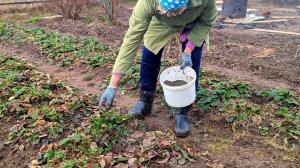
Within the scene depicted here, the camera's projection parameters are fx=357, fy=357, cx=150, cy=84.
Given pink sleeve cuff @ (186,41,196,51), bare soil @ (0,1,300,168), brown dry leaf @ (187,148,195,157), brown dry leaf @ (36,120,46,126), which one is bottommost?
bare soil @ (0,1,300,168)

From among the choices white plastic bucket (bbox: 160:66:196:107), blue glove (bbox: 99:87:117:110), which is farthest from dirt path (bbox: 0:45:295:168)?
blue glove (bbox: 99:87:117:110)

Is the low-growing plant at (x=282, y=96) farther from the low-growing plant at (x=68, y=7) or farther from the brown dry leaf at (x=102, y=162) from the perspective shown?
the low-growing plant at (x=68, y=7)

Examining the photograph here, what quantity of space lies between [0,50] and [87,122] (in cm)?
372

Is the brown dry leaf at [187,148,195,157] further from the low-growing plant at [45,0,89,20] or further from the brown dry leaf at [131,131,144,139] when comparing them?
the low-growing plant at [45,0,89,20]

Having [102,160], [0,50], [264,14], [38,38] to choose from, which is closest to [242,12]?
[264,14]

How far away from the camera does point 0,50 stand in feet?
20.2

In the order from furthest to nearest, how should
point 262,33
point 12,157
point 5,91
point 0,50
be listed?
point 262,33 → point 0,50 → point 5,91 → point 12,157

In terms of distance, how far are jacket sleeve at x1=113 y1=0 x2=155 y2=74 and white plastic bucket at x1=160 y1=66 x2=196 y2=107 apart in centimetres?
36

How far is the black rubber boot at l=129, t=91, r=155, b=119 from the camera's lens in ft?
10.9

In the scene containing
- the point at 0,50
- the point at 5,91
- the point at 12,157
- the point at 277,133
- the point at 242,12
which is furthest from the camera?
the point at 242,12

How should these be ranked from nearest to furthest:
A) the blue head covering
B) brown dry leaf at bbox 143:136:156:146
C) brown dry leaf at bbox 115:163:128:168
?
the blue head covering, brown dry leaf at bbox 115:163:128:168, brown dry leaf at bbox 143:136:156:146

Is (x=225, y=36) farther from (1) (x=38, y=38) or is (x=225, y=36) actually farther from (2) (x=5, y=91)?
(2) (x=5, y=91)

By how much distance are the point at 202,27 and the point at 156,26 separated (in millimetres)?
383

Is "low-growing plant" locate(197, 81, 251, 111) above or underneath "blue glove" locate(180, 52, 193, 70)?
underneath
